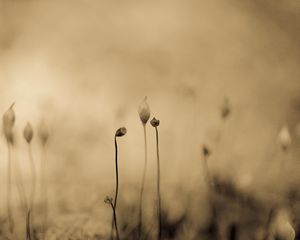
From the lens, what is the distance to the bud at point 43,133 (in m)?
1.05

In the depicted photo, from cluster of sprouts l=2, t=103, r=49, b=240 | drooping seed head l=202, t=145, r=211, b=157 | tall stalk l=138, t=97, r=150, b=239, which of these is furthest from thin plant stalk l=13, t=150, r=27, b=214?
drooping seed head l=202, t=145, r=211, b=157

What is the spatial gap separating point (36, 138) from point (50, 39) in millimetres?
269

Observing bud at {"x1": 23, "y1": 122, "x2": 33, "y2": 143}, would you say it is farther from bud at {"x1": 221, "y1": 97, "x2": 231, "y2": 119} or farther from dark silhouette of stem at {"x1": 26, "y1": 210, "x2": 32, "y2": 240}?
bud at {"x1": 221, "y1": 97, "x2": 231, "y2": 119}

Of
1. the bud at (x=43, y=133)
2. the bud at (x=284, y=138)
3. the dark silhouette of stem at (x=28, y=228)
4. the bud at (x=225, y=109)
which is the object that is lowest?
the dark silhouette of stem at (x=28, y=228)

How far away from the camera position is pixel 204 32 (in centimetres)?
114

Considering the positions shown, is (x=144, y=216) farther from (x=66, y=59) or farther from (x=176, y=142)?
(x=66, y=59)

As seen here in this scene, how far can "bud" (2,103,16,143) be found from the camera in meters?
1.03

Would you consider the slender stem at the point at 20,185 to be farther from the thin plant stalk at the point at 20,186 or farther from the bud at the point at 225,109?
the bud at the point at 225,109

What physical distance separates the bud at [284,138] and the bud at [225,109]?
0.46 ft

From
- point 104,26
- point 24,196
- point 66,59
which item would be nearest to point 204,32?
point 104,26

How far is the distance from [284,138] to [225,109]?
162 millimetres

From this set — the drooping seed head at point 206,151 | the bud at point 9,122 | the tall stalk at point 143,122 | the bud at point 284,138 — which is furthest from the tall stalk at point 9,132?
the bud at point 284,138

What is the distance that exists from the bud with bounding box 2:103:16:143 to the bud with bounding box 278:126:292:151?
0.66 meters

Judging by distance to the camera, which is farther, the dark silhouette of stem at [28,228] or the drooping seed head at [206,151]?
the drooping seed head at [206,151]
